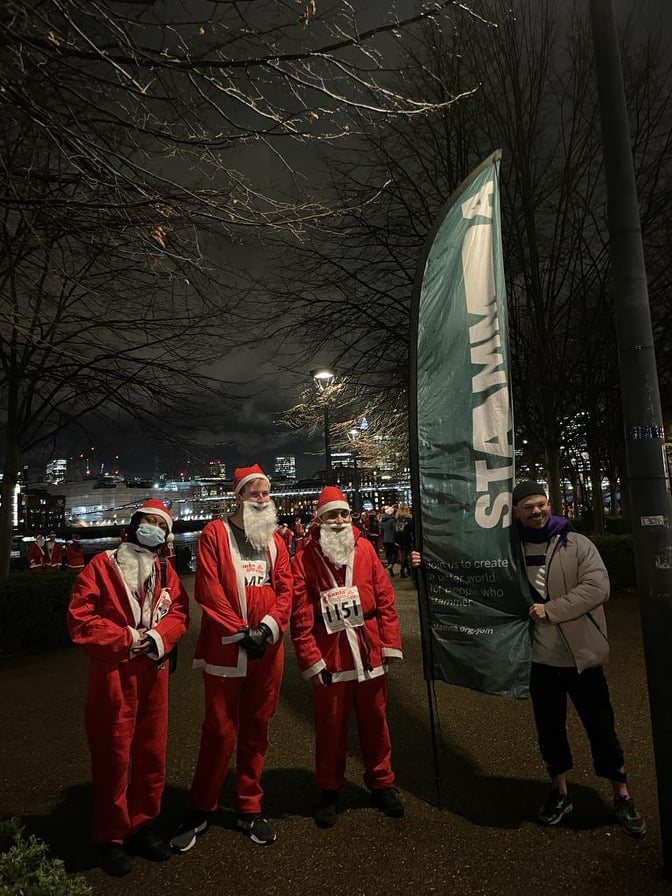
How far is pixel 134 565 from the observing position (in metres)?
3.14

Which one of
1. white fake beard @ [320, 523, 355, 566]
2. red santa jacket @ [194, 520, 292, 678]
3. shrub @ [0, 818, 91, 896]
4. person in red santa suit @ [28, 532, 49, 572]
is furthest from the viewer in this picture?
person in red santa suit @ [28, 532, 49, 572]

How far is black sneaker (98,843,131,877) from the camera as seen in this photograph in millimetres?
2729

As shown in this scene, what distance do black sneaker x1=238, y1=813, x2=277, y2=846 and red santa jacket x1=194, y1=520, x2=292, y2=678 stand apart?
0.82 metres

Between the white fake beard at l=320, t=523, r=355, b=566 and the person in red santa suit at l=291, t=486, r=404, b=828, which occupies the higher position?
the white fake beard at l=320, t=523, r=355, b=566

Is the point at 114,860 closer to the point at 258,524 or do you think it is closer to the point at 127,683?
the point at 127,683

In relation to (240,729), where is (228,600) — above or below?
above

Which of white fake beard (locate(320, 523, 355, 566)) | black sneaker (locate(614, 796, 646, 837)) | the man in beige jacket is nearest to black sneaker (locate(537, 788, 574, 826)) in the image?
the man in beige jacket

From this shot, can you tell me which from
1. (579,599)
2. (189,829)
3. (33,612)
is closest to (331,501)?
(579,599)

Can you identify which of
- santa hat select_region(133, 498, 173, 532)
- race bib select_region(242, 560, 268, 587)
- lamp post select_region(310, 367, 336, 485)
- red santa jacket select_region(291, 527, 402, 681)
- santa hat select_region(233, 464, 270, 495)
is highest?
lamp post select_region(310, 367, 336, 485)

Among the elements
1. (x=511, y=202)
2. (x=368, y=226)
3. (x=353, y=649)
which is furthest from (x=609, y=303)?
(x=353, y=649)

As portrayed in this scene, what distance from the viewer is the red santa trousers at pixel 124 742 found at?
9.37 ft

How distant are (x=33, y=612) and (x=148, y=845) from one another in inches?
232

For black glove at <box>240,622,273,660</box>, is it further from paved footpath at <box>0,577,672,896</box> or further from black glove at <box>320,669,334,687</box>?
paved footpath at <box>0,577,672,896</box>

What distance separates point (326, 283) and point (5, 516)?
697cm
